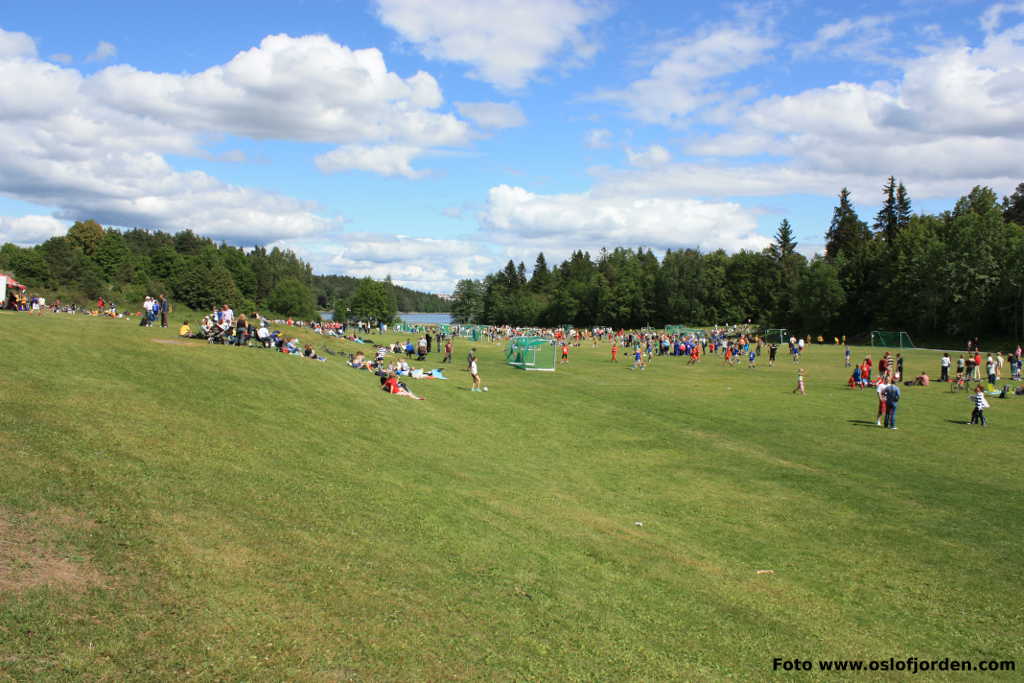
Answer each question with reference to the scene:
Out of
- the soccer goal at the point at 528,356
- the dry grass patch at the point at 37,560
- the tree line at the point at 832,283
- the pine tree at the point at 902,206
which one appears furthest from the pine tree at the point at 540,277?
the dry grass patch at the point at 37,560

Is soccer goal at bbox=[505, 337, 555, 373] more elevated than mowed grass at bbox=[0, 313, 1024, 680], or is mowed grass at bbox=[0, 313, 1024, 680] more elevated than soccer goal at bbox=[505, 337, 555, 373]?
soccer goal at bbox=[505, 337, 555, 373]

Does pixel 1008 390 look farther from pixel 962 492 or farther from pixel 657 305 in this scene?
pixel 657 305

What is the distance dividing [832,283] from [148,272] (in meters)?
121

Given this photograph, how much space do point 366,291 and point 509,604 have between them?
13630 cm

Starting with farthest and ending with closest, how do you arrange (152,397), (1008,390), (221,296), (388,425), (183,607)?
(221,296), (1008,390), (388,425), (152,397), (183,607)

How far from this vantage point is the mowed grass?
6.44 metres

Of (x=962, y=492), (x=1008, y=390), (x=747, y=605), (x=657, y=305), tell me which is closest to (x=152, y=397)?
(x=747, y=605)

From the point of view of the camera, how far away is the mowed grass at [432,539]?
6441 millimetres

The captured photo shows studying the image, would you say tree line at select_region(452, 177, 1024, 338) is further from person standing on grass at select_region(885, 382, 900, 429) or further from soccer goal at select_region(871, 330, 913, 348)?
person standing on grass at select_region(885, 382, 900, 429)

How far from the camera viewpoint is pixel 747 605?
914cm

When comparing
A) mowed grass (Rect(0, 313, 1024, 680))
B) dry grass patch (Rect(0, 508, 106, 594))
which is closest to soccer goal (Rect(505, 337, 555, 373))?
mowed grass (Rect(0, 313, 1024, 680))

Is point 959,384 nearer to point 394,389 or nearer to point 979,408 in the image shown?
point 979,408

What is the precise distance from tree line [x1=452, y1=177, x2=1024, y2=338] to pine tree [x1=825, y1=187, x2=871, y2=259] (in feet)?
→ 0.81

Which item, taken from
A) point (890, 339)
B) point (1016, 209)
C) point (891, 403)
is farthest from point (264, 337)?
point (1016, 209)
